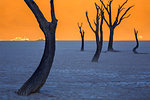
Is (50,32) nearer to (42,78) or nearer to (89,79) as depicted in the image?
(42,78)

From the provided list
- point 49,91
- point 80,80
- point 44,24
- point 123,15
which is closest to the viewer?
point 44,24

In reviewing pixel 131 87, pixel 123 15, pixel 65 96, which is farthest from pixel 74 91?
pixel 123 15

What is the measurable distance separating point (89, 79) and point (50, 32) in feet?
15.0

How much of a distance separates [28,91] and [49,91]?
1148 millimetres

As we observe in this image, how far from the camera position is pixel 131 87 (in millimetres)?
9625

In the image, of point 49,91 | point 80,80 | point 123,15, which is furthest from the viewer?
point 123,15

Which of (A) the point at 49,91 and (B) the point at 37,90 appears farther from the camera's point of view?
(A) the point at 49,91

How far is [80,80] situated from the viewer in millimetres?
11188

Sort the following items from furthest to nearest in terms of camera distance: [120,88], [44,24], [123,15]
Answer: [123,15] < [120,88] < [44,24]

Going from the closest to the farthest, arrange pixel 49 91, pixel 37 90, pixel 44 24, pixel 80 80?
1. pixel 44 24
2. pixel 37 90
3. pixel 49 91
4. pixel 80 80

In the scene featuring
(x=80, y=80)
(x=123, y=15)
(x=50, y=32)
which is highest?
(x=123, y=15)

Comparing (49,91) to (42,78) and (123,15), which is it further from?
(123,15)

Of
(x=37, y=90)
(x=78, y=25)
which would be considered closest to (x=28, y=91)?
(x=37, y=90)

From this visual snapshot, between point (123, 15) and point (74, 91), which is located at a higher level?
point (123, 15)
